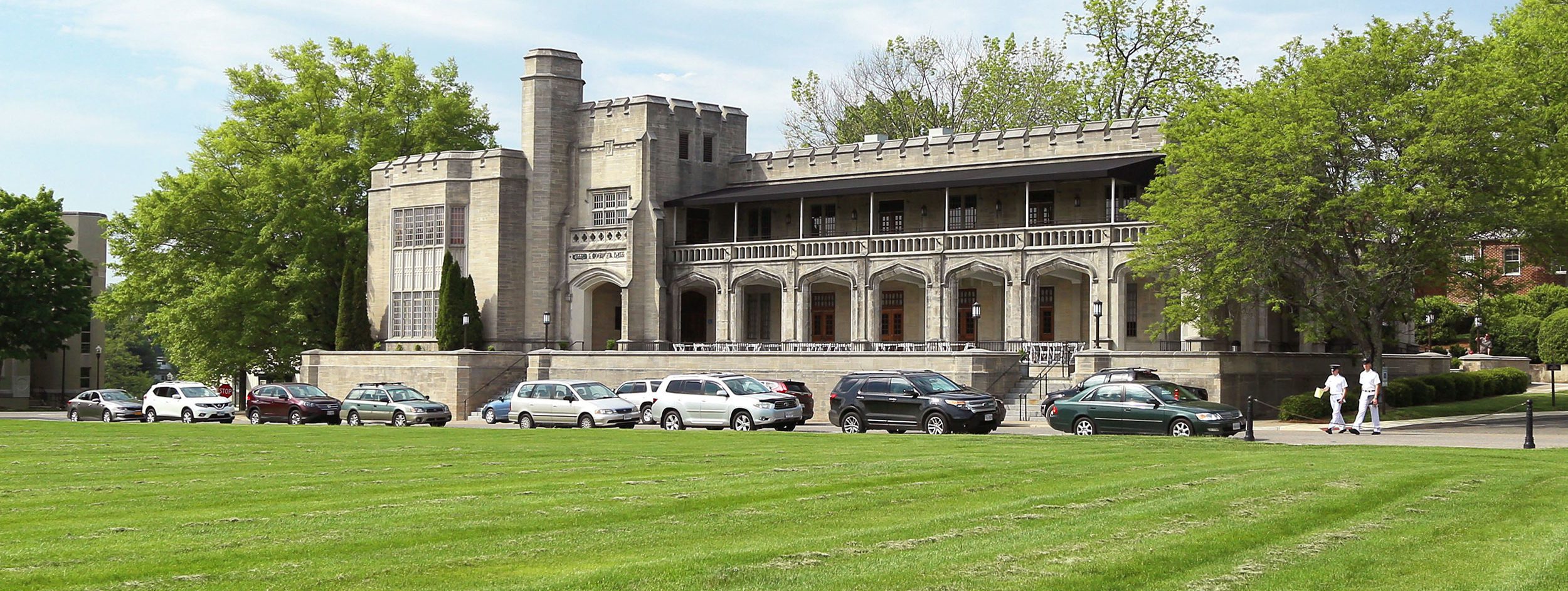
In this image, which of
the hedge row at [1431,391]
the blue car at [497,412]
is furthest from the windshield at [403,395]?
the hedge row at [1431,391]

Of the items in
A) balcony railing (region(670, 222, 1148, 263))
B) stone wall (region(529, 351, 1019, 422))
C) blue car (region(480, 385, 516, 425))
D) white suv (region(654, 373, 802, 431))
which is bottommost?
blue car (region(480, 385, 516, 425))

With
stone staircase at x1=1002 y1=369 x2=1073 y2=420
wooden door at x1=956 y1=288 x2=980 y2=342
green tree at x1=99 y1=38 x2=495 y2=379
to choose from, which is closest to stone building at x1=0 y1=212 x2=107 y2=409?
green tree at x1=99 y1=38 x2=495 y2=379

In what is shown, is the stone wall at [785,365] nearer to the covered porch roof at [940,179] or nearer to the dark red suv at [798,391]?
the dark red suv at [798,391]

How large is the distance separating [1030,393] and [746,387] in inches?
422

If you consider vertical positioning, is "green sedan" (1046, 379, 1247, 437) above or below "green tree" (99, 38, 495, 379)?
below

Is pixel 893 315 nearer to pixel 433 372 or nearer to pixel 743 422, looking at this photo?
pixel 433 372

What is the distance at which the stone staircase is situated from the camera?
41.3m

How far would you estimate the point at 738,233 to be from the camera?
2362 inches

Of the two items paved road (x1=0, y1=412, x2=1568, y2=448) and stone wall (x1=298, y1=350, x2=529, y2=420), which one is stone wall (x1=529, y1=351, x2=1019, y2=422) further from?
paved road (x1=0, y1=412, x2=1568, y2=448)

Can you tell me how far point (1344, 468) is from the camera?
18.7 meters

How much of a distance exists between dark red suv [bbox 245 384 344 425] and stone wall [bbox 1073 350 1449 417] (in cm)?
2127

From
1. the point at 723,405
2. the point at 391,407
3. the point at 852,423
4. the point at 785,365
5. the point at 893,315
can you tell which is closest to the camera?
the point at 852,423

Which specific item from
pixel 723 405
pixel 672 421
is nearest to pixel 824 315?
pixel 672 421

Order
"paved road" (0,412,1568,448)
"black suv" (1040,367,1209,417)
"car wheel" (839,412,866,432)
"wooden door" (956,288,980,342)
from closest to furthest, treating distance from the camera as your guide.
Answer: "paved road" (0,412,1568,448), "car wheel" (839,412,866,432), "black suv" (1040,367,1209,417), "wooden door" (956,288,980,342)
